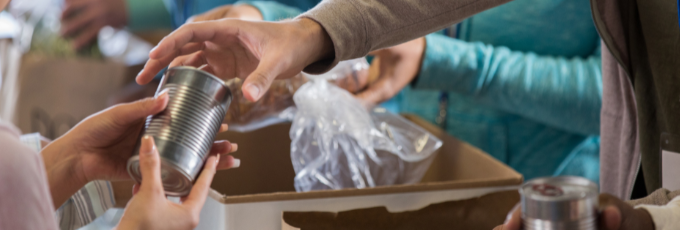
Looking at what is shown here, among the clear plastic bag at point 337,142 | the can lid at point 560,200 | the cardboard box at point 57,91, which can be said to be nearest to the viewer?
the can lid at point 560,200

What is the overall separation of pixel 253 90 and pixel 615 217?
0.34 meters

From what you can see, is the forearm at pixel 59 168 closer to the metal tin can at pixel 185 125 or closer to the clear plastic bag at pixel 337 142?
the metal tin can at pixel 185 125

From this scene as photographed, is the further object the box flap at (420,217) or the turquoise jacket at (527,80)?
the turquoise jacket at (527,80)

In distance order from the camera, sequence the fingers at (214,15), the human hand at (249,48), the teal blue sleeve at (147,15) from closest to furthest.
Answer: the human hand at (249,48) → the fingers at (214,15) → the teal blue sleeve at (147,15)

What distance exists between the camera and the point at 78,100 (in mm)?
1499

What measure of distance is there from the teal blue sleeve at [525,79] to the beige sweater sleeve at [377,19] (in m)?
0.48

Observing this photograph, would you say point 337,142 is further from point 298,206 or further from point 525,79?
point 525,79

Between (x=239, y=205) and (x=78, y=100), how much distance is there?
39.1 inches

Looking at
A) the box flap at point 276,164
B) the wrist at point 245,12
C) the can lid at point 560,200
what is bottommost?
the box flap at point 276,164

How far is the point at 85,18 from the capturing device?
156cm

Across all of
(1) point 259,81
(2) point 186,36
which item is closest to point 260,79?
(1) point 259,81

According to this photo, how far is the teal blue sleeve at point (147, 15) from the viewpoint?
5.62ft

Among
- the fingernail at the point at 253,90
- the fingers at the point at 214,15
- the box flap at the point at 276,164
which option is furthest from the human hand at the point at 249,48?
the fingers at the point at 214,15

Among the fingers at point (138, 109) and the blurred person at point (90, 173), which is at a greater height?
the fingers at point (138, 109)
